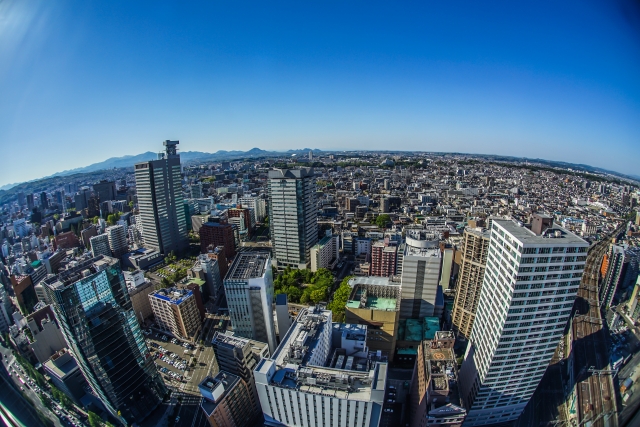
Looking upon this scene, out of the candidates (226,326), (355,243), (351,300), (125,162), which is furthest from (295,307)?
(125,162)

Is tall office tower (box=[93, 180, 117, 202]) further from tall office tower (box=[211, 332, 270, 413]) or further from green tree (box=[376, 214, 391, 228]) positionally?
tall office tower (box=[211, 332, 270, 413])

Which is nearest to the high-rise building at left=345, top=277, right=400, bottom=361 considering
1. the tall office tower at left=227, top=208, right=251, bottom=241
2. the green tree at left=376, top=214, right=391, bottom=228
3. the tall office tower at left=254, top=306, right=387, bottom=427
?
the tall office tower at left=254, top=306, right=387, bottom=427

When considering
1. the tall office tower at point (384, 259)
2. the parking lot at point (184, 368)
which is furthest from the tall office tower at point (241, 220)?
the tall office tower at point (384, 259)

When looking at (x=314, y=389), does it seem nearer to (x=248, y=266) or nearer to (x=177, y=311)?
(x=248, y=266)

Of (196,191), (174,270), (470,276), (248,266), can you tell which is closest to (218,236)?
(174,270)

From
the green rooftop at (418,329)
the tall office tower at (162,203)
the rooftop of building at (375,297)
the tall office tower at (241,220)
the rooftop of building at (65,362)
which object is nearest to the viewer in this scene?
the rooftop of building at (65,362)

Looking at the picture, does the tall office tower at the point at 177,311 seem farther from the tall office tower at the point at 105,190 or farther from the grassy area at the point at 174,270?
the tall office tower at the point at 105,190
